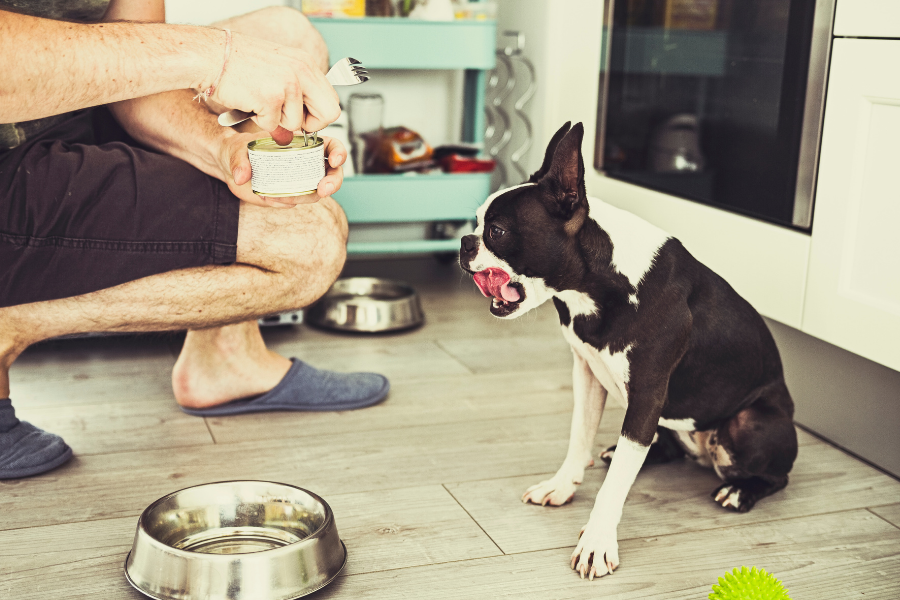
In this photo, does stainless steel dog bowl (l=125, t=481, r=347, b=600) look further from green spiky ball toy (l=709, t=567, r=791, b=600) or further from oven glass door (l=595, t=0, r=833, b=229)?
oven glass door (l=595, t=0, r=833, b=229)

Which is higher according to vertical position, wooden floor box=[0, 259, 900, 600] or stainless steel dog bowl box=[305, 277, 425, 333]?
stainless steel dog bowl box=[305, 277, 425, 333]

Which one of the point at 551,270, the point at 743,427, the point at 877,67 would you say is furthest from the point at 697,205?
the point at 551,270

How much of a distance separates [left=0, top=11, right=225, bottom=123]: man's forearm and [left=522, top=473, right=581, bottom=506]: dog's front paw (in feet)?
2.50

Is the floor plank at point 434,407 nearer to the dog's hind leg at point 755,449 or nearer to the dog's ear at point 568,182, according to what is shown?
the dog's hind leg at point 755,449

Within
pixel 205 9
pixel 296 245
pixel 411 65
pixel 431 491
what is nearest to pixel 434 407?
pixel 431 491

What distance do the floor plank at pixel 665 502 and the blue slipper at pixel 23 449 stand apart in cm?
64

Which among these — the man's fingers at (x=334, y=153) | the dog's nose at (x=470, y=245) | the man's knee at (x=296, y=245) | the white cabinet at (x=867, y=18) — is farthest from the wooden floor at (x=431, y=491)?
the white cabinet at (x=867, y=18)

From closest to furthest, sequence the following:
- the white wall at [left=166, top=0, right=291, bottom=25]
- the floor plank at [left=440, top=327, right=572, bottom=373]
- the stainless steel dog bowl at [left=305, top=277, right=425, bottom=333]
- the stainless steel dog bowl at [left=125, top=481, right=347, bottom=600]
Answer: the stainless steel dog bowl at [left=125, top=481, right=347, bottom=600] < the floor plank at [left=440, top=327, right=572, bottom=373] < the stainless steel dog bowl at [left=305, top=277, right=425, bottom=333] < the white wall at [left=166, top=0, right=291, bottom=25]

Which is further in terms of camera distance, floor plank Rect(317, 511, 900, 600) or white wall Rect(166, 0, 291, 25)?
white wall Rect(166, 0, 291, 25)

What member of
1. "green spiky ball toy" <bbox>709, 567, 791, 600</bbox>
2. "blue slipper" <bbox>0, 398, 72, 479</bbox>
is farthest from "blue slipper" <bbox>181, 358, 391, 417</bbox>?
"green spiky ball toy" <bbox>709, 567, 791, 600</bbox>

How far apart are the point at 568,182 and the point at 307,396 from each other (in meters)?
0.80

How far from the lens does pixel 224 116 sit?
1140mm

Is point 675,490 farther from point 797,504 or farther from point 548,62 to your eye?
point 548,62

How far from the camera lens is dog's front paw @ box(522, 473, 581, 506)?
4.47 ft
